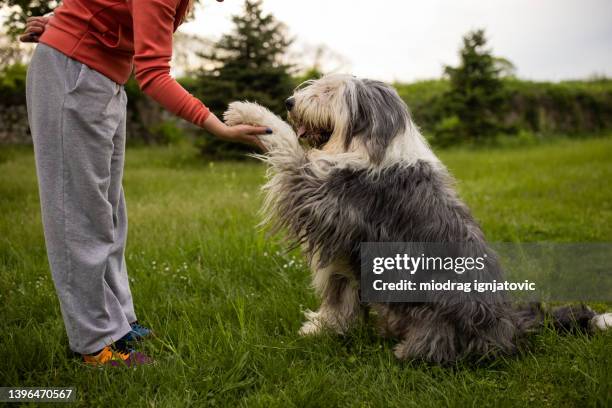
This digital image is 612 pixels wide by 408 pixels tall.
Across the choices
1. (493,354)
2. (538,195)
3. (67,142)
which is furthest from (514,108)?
(67,142)

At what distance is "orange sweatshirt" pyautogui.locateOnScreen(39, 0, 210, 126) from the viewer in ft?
7.53

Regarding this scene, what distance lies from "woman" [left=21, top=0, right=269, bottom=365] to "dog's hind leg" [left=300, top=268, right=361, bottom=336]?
0.96 m

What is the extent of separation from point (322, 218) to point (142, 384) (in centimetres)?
117

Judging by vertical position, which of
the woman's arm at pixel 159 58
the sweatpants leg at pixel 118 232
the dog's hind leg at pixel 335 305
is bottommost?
the dog's hind leg at pixel 335 305

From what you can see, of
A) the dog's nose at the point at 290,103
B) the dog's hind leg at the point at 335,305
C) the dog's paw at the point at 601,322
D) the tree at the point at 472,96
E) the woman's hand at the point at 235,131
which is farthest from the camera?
the tree at the point at 472,96

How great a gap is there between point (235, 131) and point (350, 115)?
0.61m

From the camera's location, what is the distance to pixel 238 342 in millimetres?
2764

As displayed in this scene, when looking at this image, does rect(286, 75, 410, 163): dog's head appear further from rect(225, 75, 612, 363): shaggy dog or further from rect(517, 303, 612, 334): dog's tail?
rect(517, 303, 612, 334): dog's tail

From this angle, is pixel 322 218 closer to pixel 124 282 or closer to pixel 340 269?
pixel 340 269

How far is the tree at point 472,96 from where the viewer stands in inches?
522

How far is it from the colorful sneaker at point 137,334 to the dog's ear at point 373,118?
1.54 meters

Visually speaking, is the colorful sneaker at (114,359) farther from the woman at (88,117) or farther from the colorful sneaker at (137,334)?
the colorful sneaker at (137,334)

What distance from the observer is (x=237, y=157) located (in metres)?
10.4

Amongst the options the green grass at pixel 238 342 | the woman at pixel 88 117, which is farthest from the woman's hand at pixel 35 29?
the green grass at pixel 238 342
